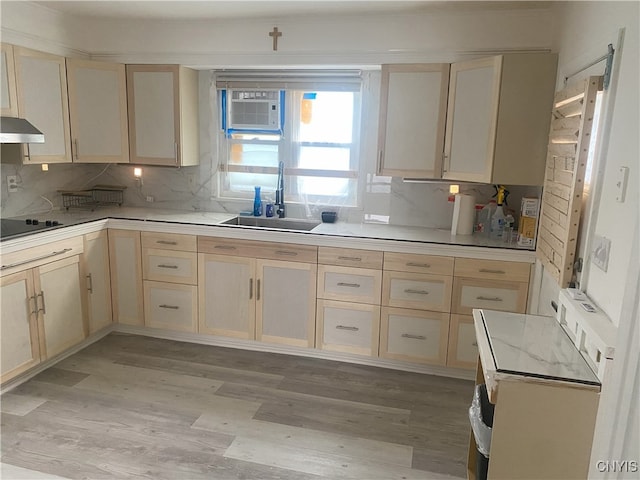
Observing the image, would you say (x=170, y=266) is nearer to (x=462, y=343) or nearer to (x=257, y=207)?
(x=257, y=207)

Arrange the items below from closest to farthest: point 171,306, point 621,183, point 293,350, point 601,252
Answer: point 621,183 → point 601,252 → point 293,350 → point 171,306

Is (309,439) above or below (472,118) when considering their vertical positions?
below

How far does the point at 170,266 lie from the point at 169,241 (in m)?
0.19

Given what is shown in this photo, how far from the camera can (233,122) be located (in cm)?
392

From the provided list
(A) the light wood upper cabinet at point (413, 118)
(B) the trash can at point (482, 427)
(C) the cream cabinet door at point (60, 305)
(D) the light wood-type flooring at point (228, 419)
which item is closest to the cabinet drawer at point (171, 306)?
(D) the light wood-type flooring at point (228, 419)

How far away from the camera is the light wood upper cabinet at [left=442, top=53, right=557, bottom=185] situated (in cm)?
284

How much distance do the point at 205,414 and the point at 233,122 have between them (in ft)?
7.52

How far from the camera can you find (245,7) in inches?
125

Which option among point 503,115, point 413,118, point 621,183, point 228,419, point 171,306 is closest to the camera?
point 621,183

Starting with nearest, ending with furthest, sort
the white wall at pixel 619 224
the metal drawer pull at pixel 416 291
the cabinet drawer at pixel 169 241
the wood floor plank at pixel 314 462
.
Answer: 1. the white wall at pixel 619 224
2. the wood floor plank at pixel 314 462
3. the metal drawer pull at pixel 416 291
4. the cabinet drawer at pixel 169 241

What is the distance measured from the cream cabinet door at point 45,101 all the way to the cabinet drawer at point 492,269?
294 cm

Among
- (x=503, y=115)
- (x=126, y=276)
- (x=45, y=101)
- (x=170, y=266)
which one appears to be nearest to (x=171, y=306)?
(x=170, y=266)

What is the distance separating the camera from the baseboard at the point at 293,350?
327cm

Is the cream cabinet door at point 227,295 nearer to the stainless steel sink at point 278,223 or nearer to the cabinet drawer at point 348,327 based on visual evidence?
the stainless steel sink at point 278,223
